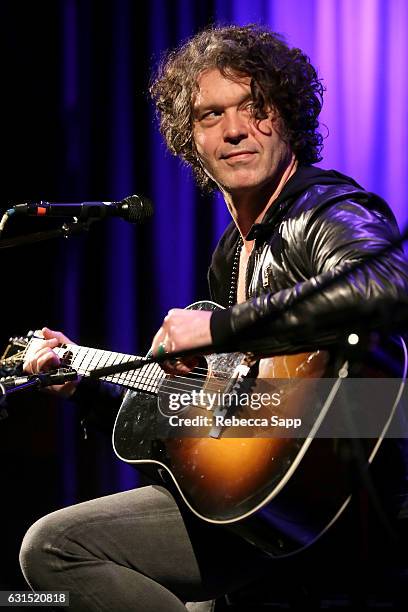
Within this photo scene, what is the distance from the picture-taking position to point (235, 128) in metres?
2.34

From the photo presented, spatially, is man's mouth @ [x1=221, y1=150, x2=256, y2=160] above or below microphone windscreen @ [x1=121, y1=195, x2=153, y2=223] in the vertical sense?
above

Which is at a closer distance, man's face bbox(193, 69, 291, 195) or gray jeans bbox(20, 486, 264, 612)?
gray jeans bbox(20, 486, 264, 612)

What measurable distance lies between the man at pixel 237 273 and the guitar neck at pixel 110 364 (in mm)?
65

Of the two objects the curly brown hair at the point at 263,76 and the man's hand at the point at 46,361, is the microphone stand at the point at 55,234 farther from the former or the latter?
the curly brown hair at the point at 263,76

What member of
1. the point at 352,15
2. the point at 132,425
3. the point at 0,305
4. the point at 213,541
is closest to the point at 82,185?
the point at 0,305

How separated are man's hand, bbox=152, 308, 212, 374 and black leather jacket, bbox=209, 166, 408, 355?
0.12ft

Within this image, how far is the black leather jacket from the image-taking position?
152 cm

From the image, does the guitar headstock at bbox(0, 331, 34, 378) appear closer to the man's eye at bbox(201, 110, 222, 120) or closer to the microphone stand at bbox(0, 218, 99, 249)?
the microphone stand at bbox(0, 218, 99, 249)

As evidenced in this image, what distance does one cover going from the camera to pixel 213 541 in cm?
214

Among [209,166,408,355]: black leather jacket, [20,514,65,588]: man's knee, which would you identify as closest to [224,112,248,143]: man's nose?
[209,166,408,355]: black leather jacket

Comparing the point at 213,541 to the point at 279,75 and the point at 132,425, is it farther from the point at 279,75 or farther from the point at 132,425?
the point at 279,75

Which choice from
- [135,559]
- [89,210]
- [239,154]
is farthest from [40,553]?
[239,154]

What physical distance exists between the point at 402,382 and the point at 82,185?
103 inches

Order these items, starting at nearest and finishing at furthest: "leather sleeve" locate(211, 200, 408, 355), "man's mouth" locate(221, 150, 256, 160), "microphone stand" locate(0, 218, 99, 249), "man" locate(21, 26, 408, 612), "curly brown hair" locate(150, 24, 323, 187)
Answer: "leather sleeve" locate(211, 200, 408, 355) → "man" locate(21, 26, 408, 612) → "microphone stand" locate(0, 218, 99, 249) → "man's mouth" locate(221, 150, 256, 160) → "curly brown hair" locate(150, 24, 323, 187)
